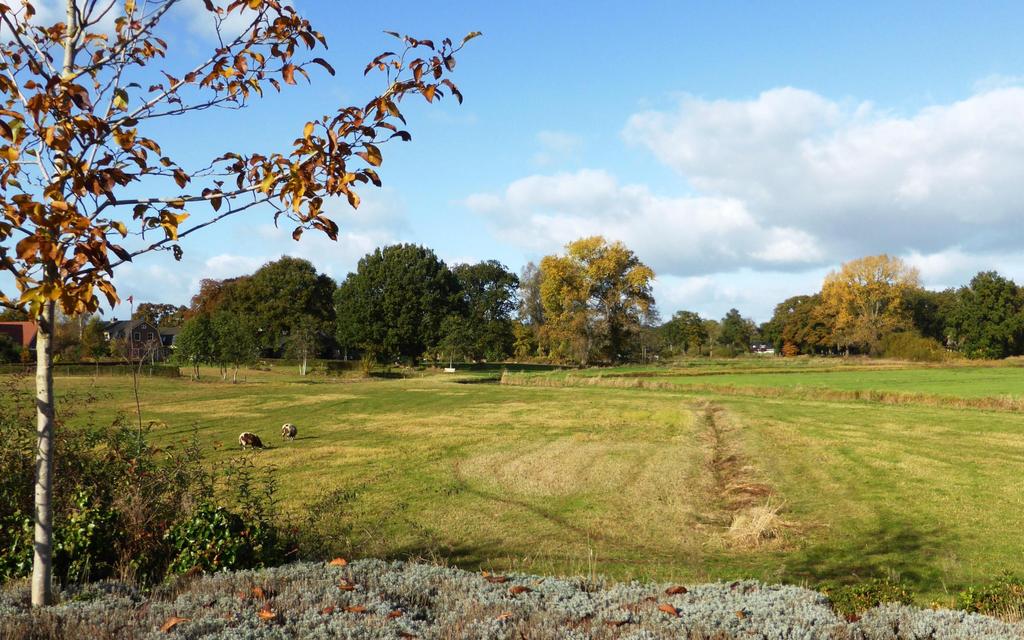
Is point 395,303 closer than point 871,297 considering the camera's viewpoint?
Yes

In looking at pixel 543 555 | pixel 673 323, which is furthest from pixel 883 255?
pixel 543 555

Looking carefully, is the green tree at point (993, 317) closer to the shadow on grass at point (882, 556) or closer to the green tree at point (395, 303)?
the green tree at point (395, 303)

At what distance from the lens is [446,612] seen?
5.34 m

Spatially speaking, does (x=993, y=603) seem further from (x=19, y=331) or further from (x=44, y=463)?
(x=19, y=331)

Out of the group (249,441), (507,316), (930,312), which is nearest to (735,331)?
(930,312)

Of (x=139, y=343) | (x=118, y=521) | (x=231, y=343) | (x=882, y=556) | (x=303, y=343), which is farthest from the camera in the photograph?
(x=303, y=343)

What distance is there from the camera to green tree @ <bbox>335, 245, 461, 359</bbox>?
7819 centimetres

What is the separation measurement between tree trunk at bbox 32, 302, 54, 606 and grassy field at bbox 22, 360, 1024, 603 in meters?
3.84

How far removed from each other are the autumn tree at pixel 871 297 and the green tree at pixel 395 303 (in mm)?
60190

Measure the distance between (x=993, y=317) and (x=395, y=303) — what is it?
275 ft

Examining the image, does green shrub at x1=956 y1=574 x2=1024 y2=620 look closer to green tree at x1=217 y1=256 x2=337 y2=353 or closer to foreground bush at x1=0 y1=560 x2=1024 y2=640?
foreground bush at x1=0 y1=560 x2=1024 y2=640

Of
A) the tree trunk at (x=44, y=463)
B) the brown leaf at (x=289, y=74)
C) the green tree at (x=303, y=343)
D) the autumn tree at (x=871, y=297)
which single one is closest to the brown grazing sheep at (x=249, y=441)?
the tree trunk at (x=44, y=463)

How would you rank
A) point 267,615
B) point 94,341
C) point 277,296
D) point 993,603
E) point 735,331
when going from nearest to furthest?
1. point 267,615
2. point 993,603
3. point 94,341
4. point 277,296
5. point 735,331

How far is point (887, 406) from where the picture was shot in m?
35.1
